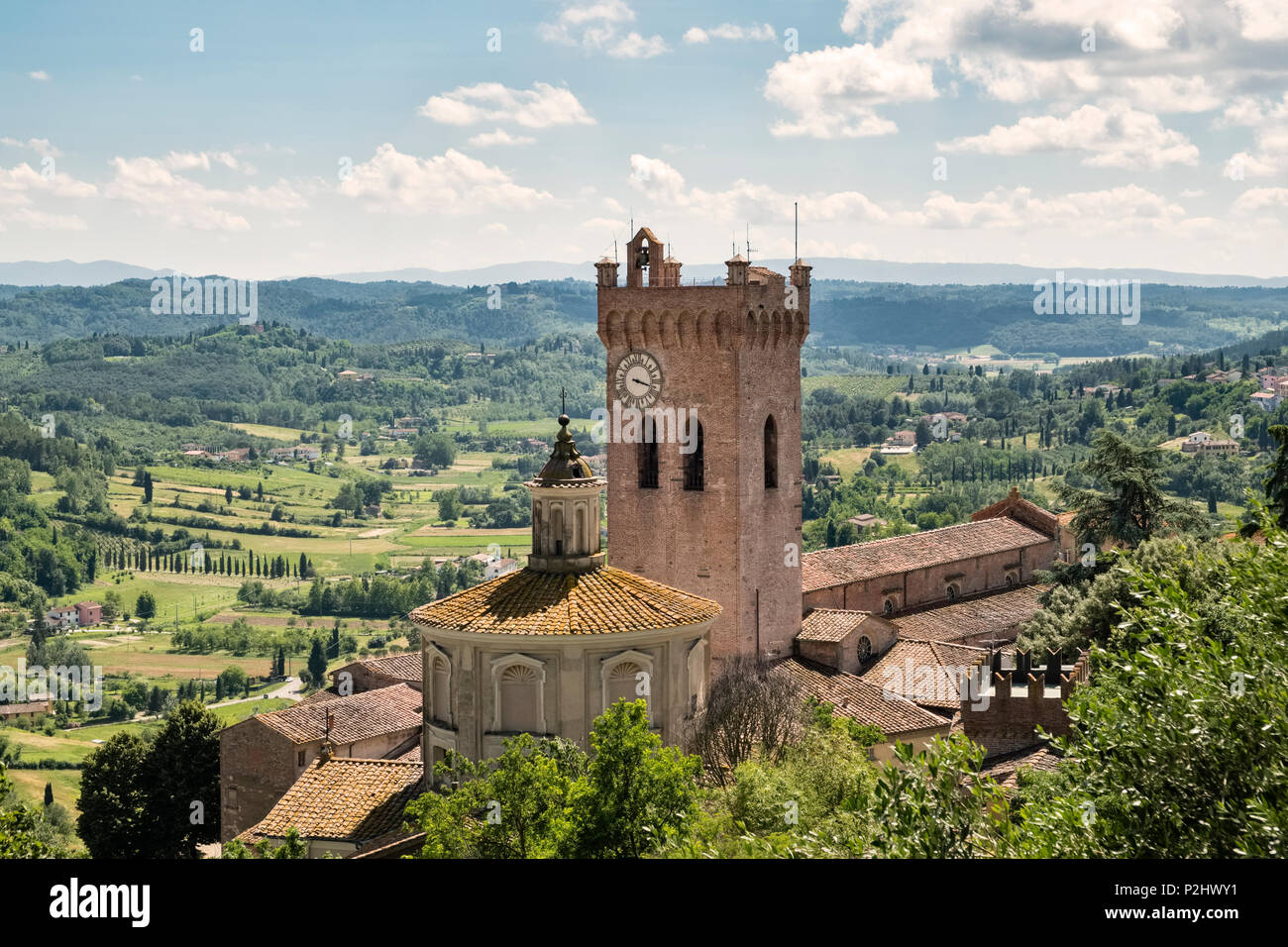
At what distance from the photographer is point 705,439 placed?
5134 cm

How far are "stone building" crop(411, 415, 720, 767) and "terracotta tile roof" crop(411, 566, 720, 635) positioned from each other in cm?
4

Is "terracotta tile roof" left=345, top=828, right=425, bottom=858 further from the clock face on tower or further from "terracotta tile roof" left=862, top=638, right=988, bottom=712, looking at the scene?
"terracotta tile roof" left=862, top=638, right=988, bottom=712

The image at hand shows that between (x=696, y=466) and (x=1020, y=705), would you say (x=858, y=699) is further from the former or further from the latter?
(x=696, y=466)

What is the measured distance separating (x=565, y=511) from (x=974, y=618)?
30904mm

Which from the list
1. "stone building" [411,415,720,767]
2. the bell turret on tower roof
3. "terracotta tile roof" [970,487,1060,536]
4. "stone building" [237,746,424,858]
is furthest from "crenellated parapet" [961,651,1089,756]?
"terracotta tile roof" [970,487,1060,536]

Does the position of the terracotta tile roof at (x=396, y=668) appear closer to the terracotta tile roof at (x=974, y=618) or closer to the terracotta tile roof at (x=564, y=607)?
the terracotta tile roof at (x=974, y=618)

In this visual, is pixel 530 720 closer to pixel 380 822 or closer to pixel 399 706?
pixel 380 822

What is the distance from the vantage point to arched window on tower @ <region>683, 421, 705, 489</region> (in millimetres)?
51500

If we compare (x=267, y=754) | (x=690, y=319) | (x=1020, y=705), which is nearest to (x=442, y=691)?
(x=1020, y=705)
